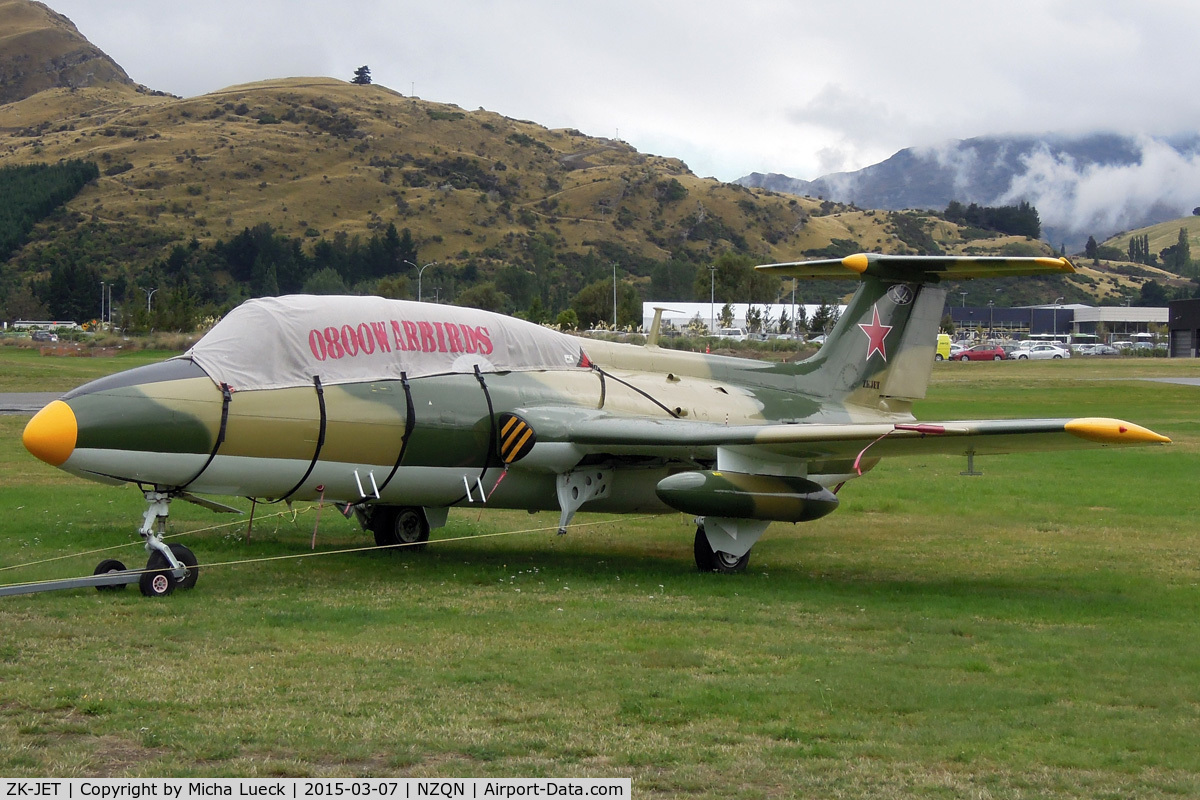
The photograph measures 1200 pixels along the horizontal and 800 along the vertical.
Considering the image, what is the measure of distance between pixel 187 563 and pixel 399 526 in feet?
11.8

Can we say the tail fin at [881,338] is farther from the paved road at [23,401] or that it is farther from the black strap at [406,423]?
the paved road at [23,401]

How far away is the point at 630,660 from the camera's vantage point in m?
8.52

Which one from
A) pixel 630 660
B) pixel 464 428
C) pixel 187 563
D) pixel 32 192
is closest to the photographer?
pixel 630 660

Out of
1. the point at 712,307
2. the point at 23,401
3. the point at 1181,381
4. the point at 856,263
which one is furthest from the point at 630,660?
the point at 712,307

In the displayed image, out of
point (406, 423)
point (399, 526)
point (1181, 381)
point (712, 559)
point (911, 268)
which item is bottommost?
point (712, 559)

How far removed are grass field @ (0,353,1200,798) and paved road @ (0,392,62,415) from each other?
1812cm

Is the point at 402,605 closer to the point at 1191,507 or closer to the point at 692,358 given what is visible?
the point at 692,358

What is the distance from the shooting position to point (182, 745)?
619 cm

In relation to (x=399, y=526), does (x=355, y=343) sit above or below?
above

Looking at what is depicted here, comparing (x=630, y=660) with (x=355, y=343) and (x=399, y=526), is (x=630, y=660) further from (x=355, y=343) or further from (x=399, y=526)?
(x=399, y=526)

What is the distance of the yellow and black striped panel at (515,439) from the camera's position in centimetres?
1240

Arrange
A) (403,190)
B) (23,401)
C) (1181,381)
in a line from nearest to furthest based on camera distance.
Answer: (23,401)
(1181,381)
(403,190)

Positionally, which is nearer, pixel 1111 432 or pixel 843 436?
pixel 1111 432

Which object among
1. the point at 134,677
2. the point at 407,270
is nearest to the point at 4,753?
the point at 134,677
